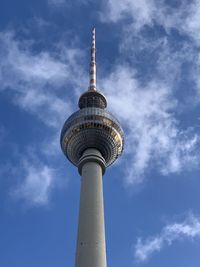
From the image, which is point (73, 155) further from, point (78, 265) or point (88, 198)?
point (78, 265)

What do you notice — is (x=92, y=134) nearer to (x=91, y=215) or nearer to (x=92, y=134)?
(x=92, y=134)

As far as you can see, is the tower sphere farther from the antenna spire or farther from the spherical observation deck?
the antenna spire

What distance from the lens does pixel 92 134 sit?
7625 cm

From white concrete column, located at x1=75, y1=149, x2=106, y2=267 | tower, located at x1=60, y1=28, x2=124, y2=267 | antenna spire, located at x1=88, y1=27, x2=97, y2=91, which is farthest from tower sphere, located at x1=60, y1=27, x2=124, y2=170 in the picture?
antenna spire, located at x1=88, y1=27, x2=97, y2=91

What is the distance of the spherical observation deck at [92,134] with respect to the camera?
3009 inches

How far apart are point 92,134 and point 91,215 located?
61.3ft

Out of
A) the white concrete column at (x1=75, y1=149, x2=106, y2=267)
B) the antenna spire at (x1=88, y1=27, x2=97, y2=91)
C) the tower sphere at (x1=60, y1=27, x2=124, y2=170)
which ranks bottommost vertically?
the white concrete column at (x1=75, y1=149, x2=106, y2=267)

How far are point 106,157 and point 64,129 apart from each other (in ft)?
32.4

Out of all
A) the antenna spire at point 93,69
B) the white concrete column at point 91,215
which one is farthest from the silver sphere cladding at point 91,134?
the antenna spire at point 93,69

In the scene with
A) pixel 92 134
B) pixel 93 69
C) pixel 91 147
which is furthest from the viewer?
pixel 93 69

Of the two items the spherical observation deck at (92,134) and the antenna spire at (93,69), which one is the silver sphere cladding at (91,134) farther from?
the antenna spire at (93,69)

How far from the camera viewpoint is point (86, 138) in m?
76.3

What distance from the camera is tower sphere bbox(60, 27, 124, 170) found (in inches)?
3009

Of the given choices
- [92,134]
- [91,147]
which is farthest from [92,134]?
[91,147]
